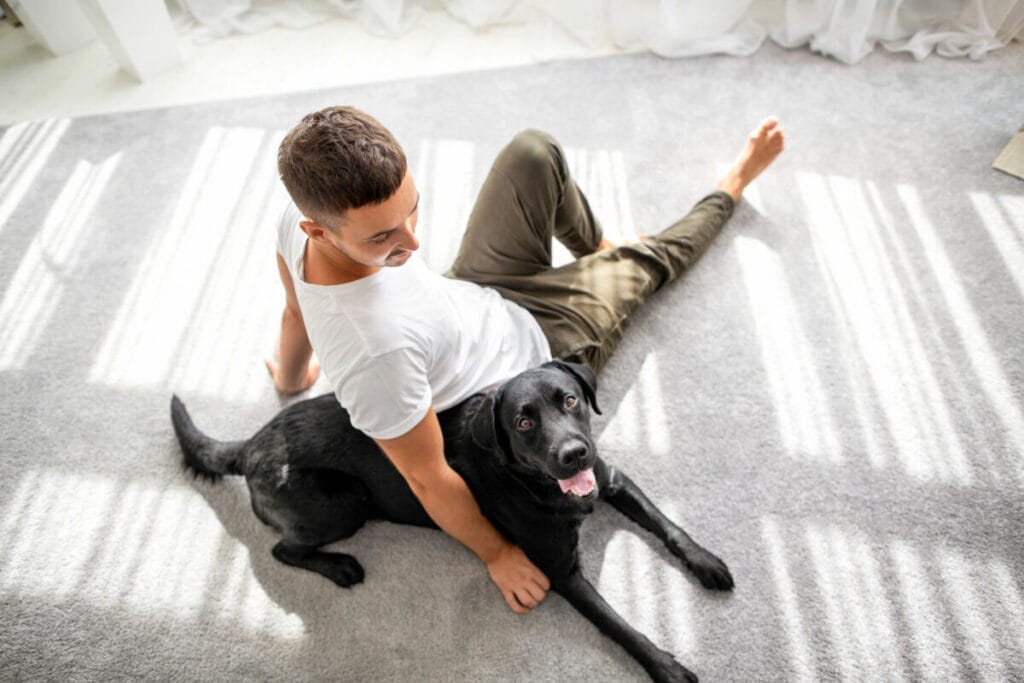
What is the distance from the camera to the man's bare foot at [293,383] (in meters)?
2.00

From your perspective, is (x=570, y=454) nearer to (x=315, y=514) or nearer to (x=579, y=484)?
(x=579, y=484)

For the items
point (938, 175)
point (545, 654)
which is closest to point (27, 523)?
point (545, 654)

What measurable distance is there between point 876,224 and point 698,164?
644 mm

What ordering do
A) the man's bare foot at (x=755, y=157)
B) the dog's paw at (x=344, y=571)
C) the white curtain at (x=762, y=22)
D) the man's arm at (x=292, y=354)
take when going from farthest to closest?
the white curtain at (x=762, y=22)
the man's bare foot at (x=755, y=157)
the man's arm at (x=292, y=354)
the dog's paw at (x=344, y=571)

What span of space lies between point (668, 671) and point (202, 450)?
130 cm

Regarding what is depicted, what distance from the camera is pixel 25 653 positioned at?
1.62 metres

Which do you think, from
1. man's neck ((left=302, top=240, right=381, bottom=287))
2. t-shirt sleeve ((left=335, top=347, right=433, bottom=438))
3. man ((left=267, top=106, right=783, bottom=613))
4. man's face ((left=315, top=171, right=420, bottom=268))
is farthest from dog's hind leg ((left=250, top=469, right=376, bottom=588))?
man's face ((left=315, top=171, right=420, bottom=268))

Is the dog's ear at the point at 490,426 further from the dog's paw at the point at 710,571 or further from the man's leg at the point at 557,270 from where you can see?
the dog's paw at the point at 710,571

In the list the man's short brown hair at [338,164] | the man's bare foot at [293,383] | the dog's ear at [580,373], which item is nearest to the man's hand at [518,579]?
the dog's ear at [580,373]

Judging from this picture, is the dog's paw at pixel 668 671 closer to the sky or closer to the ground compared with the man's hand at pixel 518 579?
closer to the ground

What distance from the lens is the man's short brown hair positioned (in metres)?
1.10

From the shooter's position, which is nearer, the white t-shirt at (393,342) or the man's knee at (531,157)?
the white t-shirt at (393,342)

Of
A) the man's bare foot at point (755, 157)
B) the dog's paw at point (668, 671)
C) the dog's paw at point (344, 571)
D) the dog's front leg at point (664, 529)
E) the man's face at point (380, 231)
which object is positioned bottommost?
the dog's paw at point (668, 671)

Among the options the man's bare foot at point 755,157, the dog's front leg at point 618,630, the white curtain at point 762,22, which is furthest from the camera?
the white curtain at point 762,22
